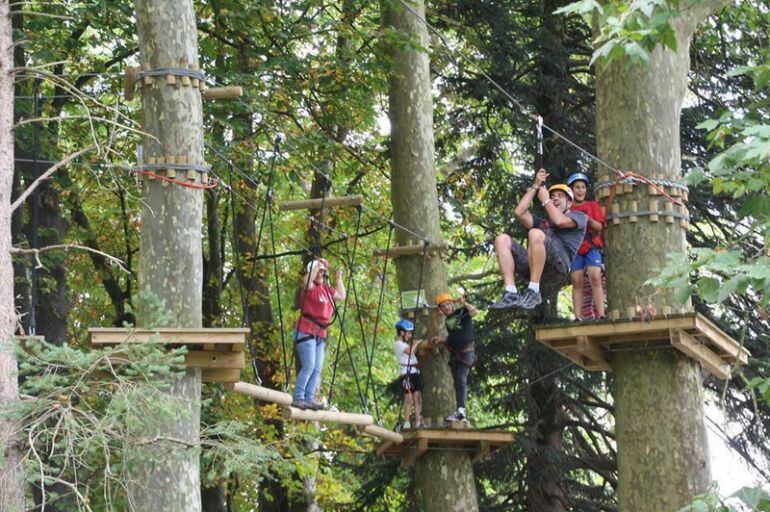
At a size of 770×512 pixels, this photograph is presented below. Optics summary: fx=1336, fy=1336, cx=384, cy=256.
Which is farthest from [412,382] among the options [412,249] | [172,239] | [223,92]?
[172,239]

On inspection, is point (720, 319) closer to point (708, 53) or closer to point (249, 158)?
point (708, 53)

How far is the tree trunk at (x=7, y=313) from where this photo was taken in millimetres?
7137

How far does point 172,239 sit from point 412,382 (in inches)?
171

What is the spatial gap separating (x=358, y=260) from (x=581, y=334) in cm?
963

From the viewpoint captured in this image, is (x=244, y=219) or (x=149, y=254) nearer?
(x=149, y=254)

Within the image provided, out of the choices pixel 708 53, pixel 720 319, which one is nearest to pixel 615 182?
pixel 720 319

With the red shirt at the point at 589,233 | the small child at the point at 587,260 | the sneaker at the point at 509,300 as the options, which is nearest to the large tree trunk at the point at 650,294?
the red shirt at the point at 589,233

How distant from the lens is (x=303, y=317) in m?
9.75

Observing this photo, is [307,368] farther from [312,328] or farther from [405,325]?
[405,325]

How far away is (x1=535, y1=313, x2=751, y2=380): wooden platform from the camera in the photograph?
320 inches

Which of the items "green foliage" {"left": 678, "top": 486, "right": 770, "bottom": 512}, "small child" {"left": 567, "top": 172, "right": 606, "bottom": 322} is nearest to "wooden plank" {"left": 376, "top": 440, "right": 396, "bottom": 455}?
"small child" {"left": 567, "top": 172, "right": 606, "bottom": 322}

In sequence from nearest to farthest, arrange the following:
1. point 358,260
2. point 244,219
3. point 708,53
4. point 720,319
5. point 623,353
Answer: point 623,353, point 720,319, point 708,53, point 244,219, point 358,260

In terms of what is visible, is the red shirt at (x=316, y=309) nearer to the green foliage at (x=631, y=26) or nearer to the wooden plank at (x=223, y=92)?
the wooden plank at (x=223, y=92)

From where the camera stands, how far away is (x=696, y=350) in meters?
8.24
